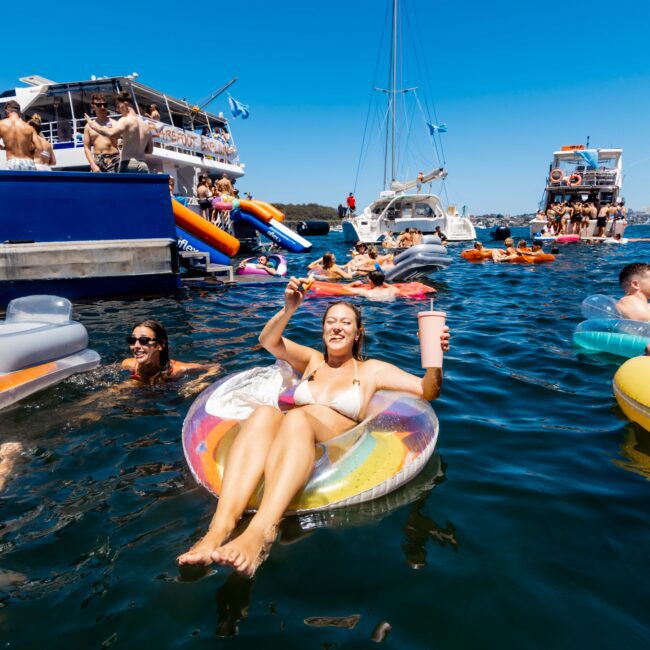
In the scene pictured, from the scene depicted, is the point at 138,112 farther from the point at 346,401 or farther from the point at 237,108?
the point at 346,401

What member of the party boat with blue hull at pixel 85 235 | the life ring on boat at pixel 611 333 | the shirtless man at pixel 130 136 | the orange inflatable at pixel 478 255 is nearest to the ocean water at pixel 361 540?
the life ring on boat at pixel 611 333

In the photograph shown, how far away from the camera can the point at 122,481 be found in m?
2.98

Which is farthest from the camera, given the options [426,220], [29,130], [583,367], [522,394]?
[426,220]

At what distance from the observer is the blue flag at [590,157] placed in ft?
99.6

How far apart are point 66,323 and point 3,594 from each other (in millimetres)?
2936

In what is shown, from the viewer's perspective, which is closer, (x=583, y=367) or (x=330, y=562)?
(x=330, y=562)

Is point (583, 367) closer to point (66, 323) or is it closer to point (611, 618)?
point (611, 618)

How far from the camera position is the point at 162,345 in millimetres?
4301

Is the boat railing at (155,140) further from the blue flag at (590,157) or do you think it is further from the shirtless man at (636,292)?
the blue flag at (590,157)

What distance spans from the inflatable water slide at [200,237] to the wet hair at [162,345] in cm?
660

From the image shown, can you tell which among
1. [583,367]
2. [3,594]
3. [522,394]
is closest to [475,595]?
[3,594]

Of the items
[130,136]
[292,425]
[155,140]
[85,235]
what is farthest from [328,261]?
[155,140]

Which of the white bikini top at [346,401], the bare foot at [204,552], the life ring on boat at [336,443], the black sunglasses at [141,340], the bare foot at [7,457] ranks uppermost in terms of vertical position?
the black sunglasses at [141,340]

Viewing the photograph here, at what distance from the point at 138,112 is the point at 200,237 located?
34.6 feet
